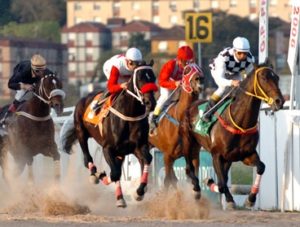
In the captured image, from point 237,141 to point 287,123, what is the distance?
1781 millimetres

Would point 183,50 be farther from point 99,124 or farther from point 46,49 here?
point 46,49

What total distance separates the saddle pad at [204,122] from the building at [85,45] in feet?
201

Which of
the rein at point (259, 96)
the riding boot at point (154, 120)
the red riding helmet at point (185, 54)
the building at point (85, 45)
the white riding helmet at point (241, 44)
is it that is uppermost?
the white riding helmet at point (241, 44)

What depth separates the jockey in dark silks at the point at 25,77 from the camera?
20.5 metres

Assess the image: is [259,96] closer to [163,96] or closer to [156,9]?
[163,96]

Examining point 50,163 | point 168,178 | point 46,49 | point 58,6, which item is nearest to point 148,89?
point 168,178

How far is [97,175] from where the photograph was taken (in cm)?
1941

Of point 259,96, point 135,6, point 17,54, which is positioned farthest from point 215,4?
point 259,96

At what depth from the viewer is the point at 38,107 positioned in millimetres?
20234

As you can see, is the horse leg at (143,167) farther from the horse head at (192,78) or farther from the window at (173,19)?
the window at (173,19)

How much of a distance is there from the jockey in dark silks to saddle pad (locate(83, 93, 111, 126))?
854 millimetres

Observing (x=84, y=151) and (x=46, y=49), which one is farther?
(x=46, y=49)

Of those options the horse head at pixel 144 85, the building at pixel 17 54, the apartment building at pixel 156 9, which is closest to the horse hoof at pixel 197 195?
the horse head at pixel 144 85

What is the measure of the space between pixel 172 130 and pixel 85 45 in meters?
71.5
